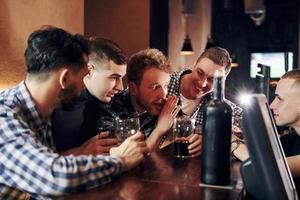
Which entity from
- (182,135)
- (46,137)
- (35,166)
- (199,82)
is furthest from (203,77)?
(35,166)

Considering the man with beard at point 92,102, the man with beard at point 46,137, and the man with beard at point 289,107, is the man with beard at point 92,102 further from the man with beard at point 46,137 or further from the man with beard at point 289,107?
the man with beard at point 289,107

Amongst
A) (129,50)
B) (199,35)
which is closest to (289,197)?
(129,50)

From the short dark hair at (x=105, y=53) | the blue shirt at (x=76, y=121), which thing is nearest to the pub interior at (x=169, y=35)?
the blue shirt at (x=76, y=121)

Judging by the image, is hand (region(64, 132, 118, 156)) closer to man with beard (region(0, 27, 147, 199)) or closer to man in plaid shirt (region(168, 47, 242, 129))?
man with beard (region(0, 27, 147, 199))

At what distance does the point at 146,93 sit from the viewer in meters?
2.26

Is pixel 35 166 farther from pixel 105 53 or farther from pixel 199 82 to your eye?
pixel 199 82

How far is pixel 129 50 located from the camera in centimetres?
415

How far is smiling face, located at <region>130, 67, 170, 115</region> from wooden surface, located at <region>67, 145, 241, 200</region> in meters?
0.58

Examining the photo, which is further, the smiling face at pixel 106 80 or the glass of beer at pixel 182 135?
the smiling face at pixel 106 80

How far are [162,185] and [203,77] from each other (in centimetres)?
170

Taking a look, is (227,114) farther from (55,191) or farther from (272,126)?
(55,191)

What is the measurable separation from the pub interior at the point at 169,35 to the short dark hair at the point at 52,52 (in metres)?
0.43

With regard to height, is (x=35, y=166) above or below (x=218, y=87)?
below

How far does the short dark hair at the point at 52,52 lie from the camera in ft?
4.90
